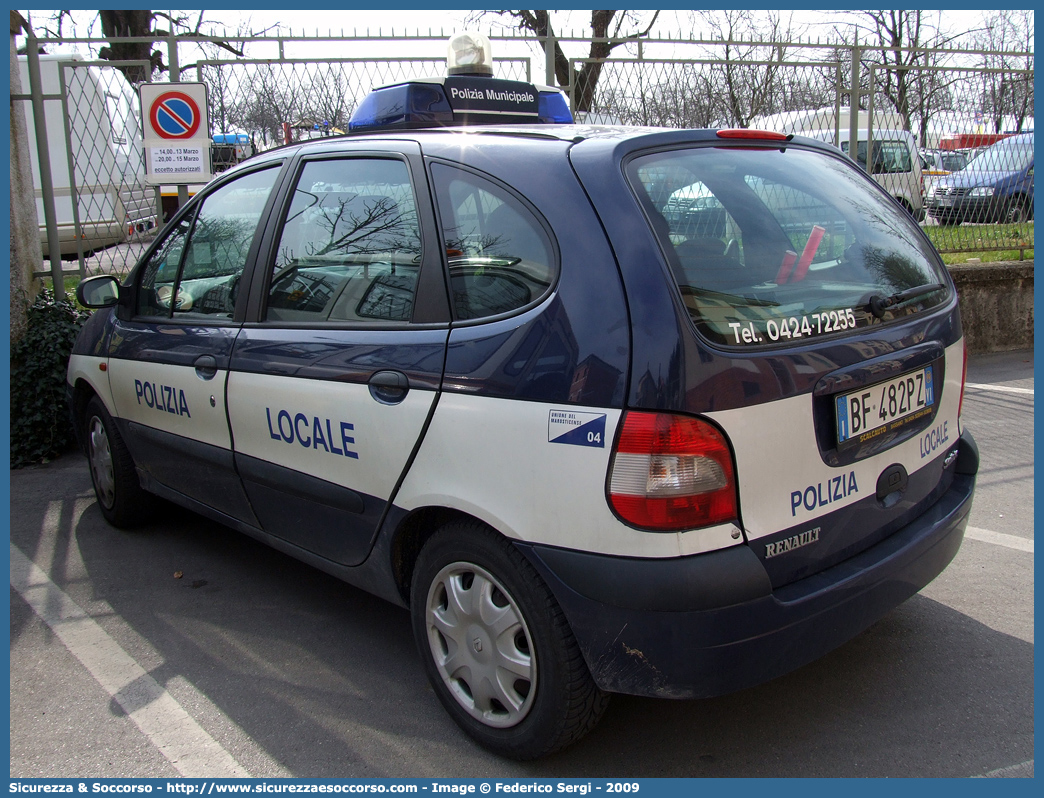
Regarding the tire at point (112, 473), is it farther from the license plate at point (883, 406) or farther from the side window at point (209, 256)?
the license plate at point (883, 406)

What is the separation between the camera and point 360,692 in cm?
290

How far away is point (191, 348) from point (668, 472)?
2.26 metres

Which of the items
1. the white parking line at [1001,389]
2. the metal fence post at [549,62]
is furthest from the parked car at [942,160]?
the metal fence post at [549,62]

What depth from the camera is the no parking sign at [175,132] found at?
6.03m

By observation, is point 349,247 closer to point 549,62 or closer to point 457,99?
point 457,99

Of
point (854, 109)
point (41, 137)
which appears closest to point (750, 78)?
point (854, 109)

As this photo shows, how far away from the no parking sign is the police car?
3283 mm

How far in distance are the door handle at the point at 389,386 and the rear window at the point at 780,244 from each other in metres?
0.87

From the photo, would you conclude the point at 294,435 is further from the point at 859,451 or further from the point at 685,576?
the point at 859,451

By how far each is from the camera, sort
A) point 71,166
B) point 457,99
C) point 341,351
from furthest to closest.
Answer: point 71,166 < point 457,99 < point 341,351

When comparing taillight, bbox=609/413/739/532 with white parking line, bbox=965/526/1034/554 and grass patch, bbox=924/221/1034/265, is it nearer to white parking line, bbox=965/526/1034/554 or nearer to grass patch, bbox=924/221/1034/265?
white parking line, bbox=965/526/1034/554

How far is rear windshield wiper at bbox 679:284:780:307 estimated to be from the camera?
218 centimetres

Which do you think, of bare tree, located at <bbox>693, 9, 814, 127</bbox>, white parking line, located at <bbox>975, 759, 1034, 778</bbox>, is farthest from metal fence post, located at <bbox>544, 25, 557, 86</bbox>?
white parking line, located at <bbox>975, 759, 1034, 778</bbox>

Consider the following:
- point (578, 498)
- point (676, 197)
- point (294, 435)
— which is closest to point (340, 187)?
point (294, 435)
